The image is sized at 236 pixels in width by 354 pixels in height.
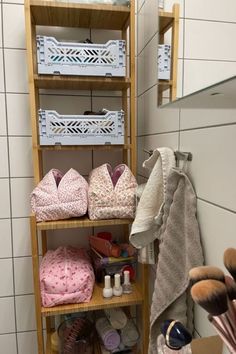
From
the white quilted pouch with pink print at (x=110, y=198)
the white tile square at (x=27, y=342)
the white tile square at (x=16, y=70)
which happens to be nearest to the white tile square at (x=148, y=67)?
the white quilted pouch with pink print at (x=110, y=198)

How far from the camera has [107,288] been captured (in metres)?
1.09

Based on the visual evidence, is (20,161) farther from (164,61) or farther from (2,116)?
(164,61)

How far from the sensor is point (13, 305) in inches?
52.2

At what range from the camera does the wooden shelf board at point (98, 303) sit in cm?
102

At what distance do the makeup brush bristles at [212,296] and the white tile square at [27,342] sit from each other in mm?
1244

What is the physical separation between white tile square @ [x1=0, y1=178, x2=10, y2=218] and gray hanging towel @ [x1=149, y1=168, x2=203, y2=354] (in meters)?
0.78

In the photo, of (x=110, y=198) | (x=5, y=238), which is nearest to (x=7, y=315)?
(x=5, y=238)

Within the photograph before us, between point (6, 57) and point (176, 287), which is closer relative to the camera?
point (176, 287)

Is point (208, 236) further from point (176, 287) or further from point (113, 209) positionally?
point (113, 209)

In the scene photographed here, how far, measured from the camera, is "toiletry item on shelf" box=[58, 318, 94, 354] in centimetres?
113

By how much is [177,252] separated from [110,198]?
36 centimetres

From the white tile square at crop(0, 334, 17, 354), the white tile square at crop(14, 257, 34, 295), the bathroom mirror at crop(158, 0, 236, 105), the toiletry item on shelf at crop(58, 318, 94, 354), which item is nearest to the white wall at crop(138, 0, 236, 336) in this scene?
the bathroom mirror at crop(158, 0, 236, 105)

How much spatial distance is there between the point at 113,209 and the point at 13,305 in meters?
0.73

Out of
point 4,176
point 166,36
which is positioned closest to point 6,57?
point 4,176
